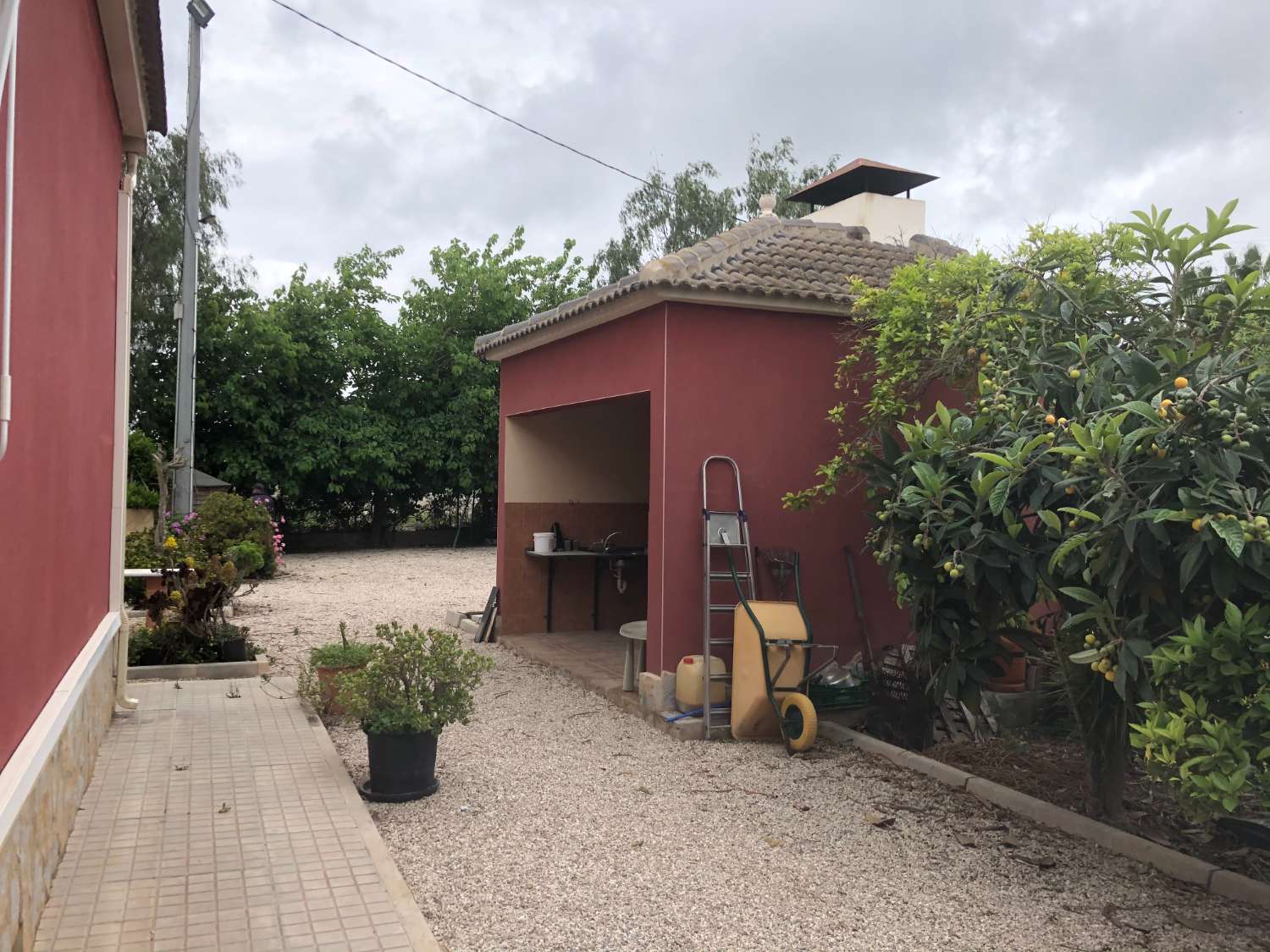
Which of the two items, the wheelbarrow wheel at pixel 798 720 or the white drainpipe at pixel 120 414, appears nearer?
the wheelbarrow wheel at pixel 798 720

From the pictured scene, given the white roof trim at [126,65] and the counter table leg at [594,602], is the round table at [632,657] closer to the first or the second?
the counter table leg at [594,602]

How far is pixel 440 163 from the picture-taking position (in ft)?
54.6

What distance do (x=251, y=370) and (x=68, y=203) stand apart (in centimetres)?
1823

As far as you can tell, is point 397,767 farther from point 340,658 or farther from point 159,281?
point 159,281

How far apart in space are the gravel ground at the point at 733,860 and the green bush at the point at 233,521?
8.21 m

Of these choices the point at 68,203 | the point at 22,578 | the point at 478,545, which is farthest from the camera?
the point at 478,545

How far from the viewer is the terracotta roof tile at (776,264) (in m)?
7.28

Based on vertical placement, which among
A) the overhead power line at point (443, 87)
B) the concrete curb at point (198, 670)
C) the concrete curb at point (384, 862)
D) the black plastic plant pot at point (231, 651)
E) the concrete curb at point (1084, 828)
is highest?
the overhead power line at point (443, 87)

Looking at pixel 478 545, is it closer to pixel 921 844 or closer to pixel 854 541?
pixel 854 541

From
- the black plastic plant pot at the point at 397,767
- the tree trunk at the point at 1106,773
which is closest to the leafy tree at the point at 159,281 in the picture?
the black plastic plant pot at the point at 397,767

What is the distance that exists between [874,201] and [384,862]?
8.21 m

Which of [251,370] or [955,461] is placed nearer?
[955,461]

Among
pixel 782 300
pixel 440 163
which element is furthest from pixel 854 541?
pixel 440 163

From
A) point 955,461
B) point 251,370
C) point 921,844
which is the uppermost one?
point 251,370
